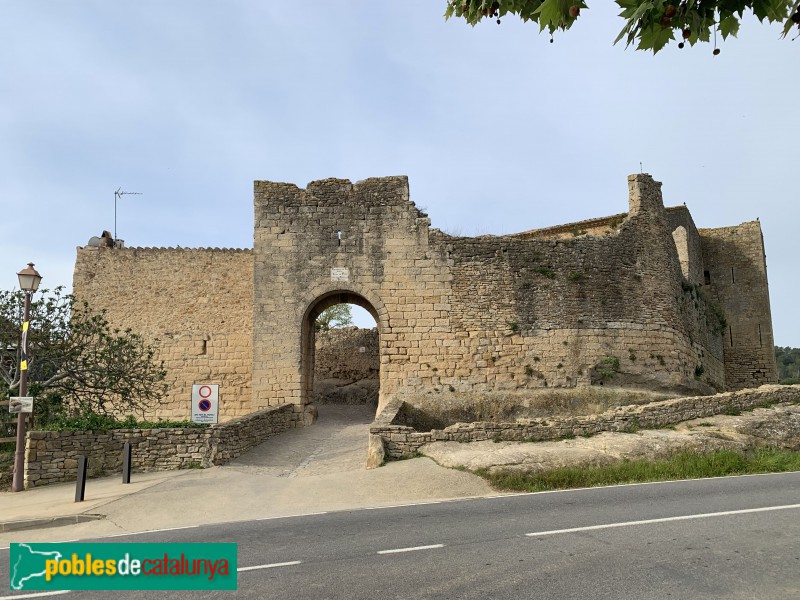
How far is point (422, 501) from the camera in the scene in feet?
32.0

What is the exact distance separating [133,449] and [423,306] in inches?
344

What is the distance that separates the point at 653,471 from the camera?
36.0 feet

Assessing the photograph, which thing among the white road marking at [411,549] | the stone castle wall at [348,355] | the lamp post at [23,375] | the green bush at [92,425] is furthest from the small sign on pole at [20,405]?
the stone castle wall at [348,355]

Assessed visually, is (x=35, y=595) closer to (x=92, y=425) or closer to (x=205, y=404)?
(x=205, y=404)

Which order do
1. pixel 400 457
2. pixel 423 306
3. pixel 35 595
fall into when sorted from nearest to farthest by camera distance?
pixel 35 595, pixel 400 457, pixel 423 306

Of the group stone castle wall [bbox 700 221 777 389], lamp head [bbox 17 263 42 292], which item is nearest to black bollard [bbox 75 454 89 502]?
lamp head [bbox 17 263 42 292]

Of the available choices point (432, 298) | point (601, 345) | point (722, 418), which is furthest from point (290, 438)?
point (722, 418)

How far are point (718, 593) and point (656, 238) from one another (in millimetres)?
16157

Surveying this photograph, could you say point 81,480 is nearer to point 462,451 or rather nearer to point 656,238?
point 462,451

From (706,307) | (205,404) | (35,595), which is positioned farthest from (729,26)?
(706,307)

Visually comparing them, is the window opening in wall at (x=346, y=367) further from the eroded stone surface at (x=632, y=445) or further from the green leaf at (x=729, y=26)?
the green leaf at (x=729, y=26)

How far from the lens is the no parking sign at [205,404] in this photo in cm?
1334

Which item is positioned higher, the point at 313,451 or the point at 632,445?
the point at 632,445

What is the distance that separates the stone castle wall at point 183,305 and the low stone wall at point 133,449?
616cm
